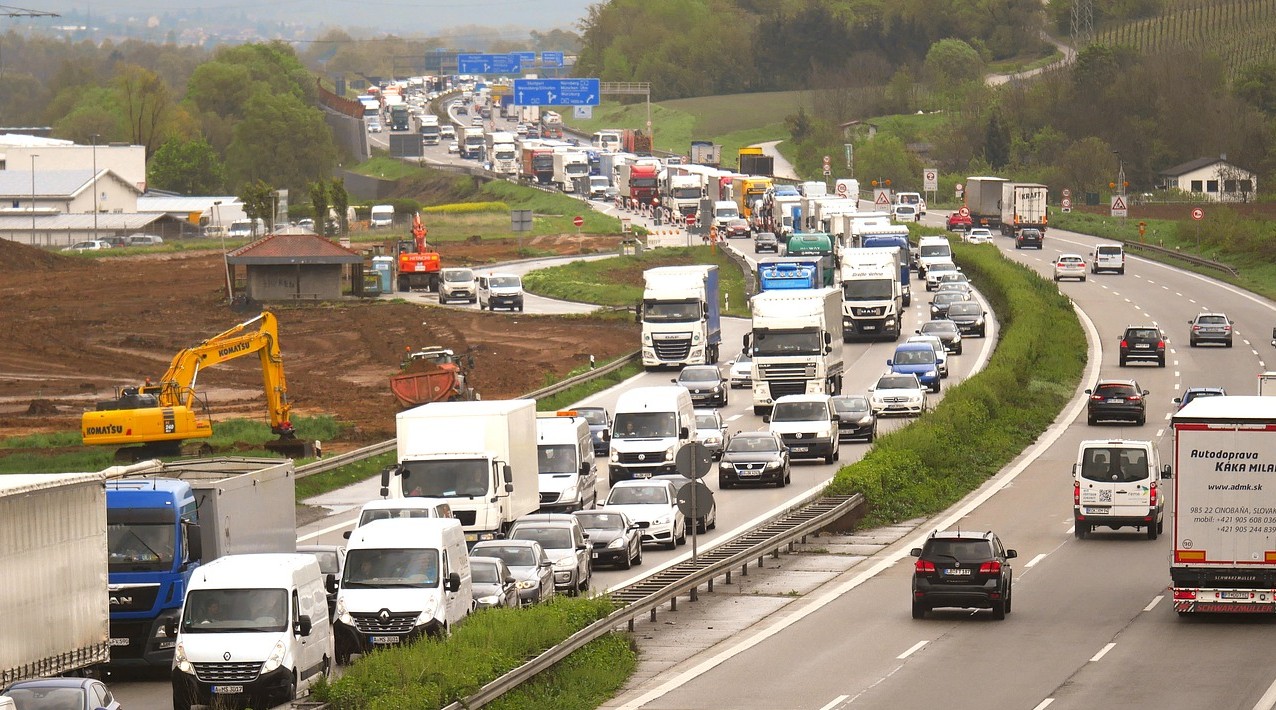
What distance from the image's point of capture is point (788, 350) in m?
55.4

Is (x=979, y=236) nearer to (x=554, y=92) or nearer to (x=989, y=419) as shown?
(x=989, y=419)

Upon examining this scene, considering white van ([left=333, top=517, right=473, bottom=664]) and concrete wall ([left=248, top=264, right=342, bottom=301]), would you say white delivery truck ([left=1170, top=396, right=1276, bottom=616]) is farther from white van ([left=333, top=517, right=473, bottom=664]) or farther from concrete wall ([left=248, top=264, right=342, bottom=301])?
concrete wall ([left=248, top=264, right=342, bottom=301])

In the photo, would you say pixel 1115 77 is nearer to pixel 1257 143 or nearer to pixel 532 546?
pixel 1257 143

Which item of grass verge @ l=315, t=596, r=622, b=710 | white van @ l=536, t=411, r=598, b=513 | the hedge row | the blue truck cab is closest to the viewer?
grass verge @ l=315, t=596, r=622, b=710

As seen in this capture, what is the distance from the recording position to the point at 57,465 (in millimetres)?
44656

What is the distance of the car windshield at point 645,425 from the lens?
145ft

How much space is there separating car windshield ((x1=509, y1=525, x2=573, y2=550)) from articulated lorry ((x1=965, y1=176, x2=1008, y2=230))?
8705 cm

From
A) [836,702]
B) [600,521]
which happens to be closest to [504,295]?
[600,521]

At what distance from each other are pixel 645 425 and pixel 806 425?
5.54 m

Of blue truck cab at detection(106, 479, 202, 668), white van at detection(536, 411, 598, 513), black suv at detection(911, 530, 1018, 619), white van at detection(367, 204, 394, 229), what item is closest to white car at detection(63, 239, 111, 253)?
white van at detection(367, 204, 394, 229)

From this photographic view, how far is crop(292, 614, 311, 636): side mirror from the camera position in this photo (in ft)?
72.8

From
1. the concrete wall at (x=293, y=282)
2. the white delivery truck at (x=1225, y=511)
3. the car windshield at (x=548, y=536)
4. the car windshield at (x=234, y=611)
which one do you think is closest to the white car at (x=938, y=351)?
the car windshield at (x=548, y=536)

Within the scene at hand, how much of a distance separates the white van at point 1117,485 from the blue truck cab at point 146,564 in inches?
718

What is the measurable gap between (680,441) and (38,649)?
23.9m
